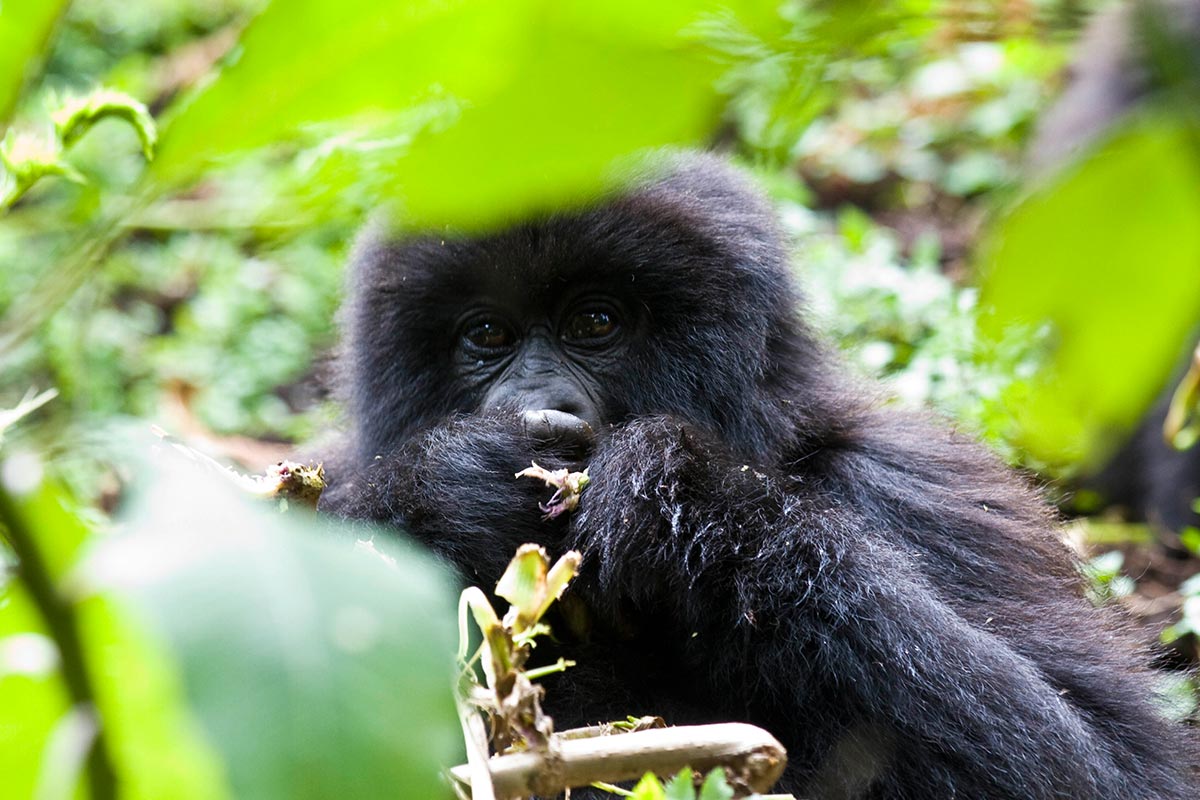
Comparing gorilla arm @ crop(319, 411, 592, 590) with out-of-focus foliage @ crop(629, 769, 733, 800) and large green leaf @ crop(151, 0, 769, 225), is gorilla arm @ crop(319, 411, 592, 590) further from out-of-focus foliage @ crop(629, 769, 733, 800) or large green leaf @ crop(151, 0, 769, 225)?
large green leaf @ crop(151, 0, 769, 225)

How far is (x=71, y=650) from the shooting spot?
485mm

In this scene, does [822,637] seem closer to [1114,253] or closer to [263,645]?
[1114,253]

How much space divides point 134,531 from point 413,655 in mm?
110

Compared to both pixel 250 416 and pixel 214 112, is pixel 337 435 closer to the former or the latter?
pixel 250 416

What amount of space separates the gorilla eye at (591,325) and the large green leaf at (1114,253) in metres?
2.20

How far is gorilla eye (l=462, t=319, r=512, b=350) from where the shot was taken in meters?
2.77

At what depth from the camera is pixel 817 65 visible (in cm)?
54

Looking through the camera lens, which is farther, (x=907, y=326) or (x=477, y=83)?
(x=907, y=326)

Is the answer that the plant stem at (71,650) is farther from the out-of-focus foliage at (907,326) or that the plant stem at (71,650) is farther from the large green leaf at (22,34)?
the out-of-focus foliage at (907,326)

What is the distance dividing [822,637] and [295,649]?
1827mm

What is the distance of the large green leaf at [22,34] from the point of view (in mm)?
536

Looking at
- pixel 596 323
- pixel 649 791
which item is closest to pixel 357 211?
pixel 649 791

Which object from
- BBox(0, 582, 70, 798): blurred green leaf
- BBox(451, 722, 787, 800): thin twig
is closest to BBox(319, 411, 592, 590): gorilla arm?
BBox(451, 722, 787, 800): thin twig

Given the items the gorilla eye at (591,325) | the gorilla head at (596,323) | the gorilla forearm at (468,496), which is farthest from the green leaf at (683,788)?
the gorilla eye at (591,325)
